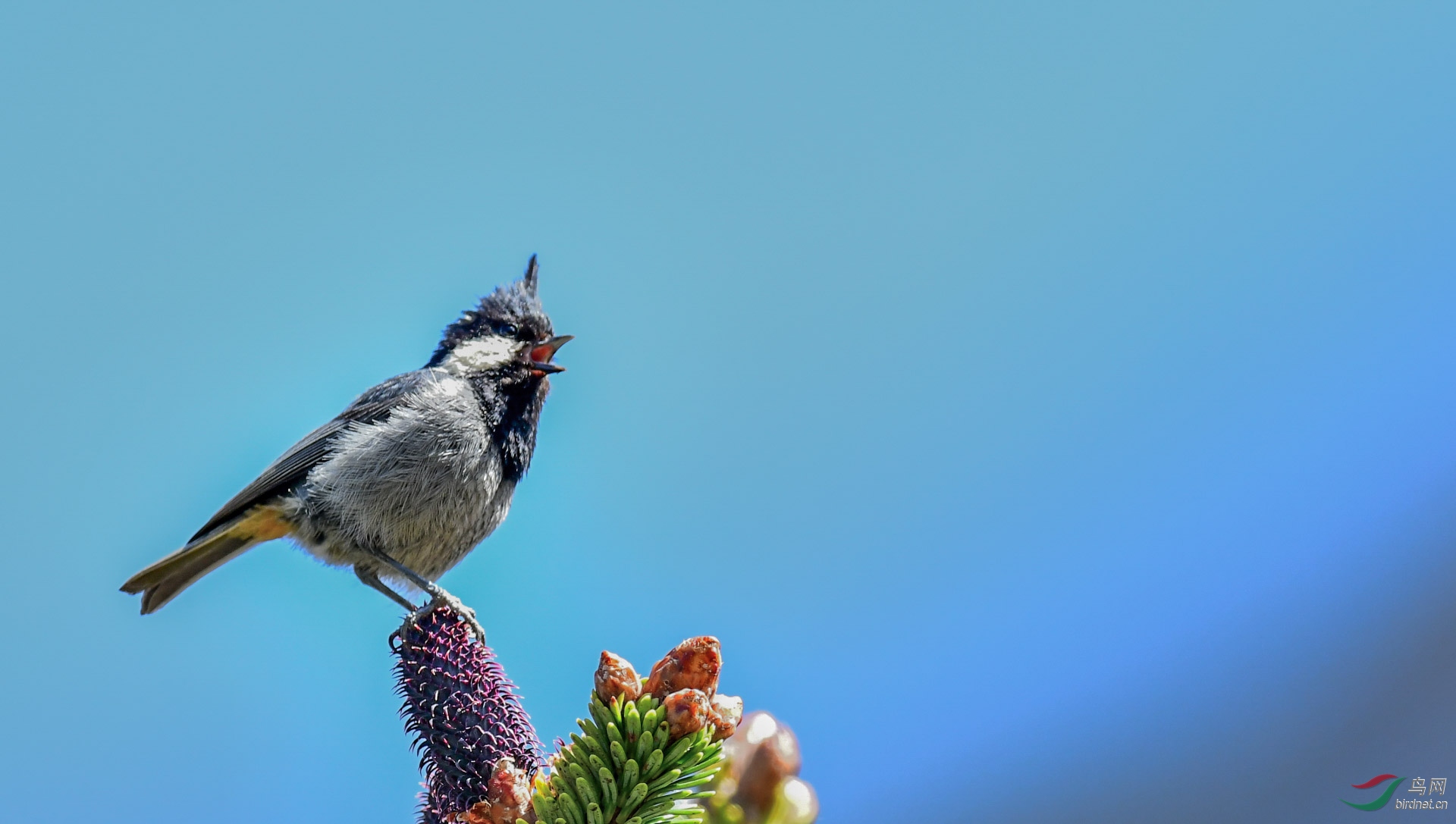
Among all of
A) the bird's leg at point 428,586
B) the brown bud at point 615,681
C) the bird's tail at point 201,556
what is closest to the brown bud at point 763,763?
the brown bud at point 615,681

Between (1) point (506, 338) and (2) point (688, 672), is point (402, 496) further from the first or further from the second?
(2) point (688, 672)

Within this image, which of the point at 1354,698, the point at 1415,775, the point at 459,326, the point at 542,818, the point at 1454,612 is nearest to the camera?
the point at 542,818

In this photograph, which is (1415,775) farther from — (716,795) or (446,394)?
(716,795)

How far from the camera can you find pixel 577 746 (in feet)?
6.12

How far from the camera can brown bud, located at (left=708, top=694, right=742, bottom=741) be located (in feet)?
5.96

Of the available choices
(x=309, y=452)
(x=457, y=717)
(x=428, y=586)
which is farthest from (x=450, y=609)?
(x=309, y=452)

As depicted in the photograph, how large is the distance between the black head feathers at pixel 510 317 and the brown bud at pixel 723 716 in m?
4.07

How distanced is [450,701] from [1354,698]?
15.6m

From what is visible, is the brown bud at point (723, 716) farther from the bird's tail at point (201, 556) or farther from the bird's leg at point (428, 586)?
the bird's tail at point (201, 556)

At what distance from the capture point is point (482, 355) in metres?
5.57

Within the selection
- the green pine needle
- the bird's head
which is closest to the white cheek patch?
the bird's head

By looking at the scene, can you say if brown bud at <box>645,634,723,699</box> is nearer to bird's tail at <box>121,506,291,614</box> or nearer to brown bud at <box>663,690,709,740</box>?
brown bud at <box>663,690,709,740</box>

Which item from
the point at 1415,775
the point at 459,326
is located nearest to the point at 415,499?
the point at 459,326

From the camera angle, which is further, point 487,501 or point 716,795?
point 487,501
